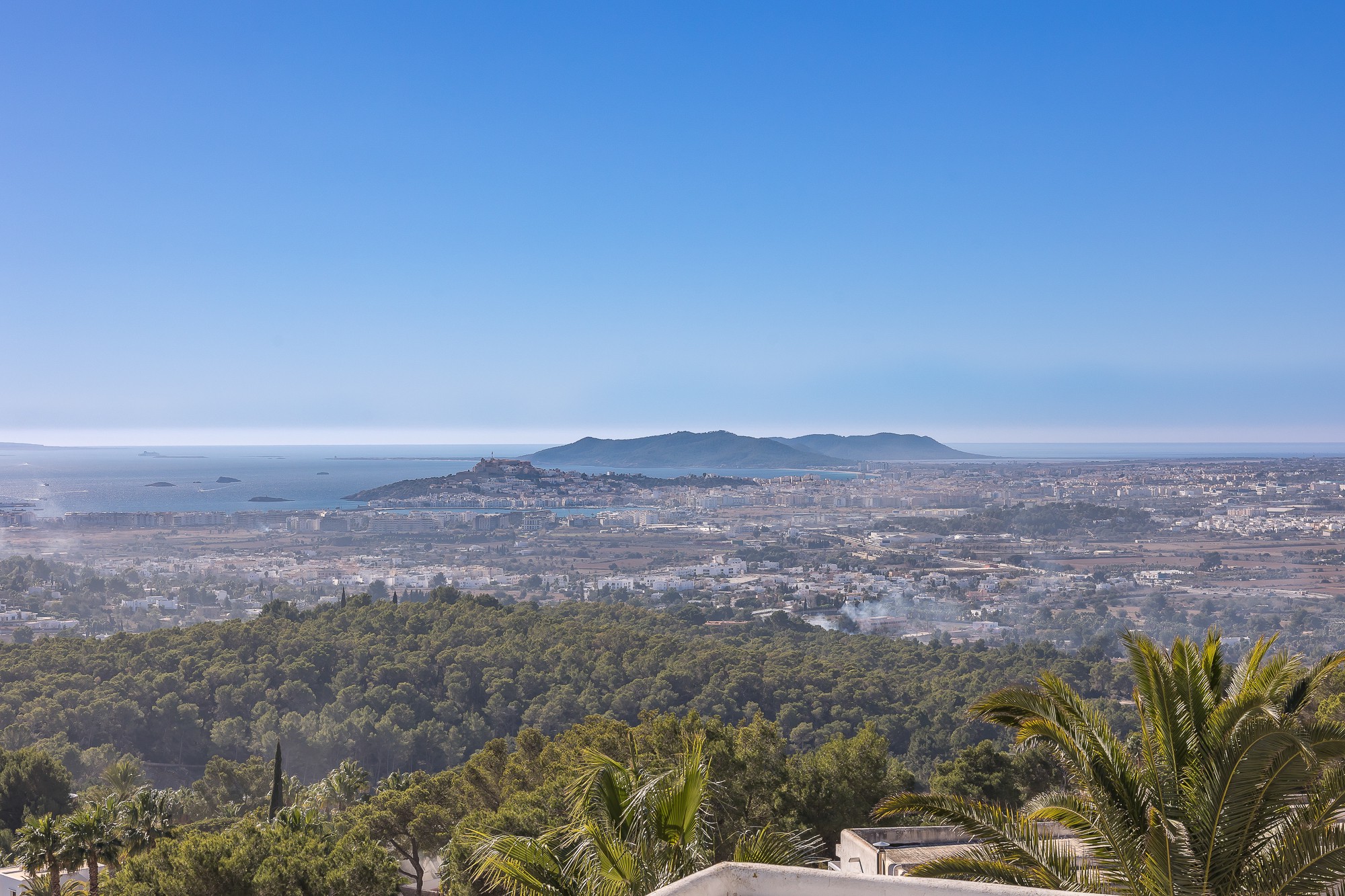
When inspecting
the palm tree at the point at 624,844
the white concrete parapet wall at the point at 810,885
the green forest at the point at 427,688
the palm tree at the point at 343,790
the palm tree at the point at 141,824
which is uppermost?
the white concrete parapet wall at the point at 810,885

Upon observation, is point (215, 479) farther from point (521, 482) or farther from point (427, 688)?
point (427, 688)

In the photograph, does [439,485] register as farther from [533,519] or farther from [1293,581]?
[1293,581]

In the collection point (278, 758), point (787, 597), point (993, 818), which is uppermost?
point (993, 818)

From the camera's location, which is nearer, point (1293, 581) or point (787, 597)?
point (1293, 581)

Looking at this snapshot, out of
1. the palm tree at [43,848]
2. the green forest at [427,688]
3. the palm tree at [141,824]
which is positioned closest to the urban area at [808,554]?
the green forest at [427,688]

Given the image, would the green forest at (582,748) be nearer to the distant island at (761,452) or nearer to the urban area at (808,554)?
the urban area at (808,554)

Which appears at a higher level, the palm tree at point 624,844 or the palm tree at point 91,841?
the palm tree at point 624,844

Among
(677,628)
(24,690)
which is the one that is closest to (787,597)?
(677,628)

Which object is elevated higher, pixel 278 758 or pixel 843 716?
pixel 278 758
